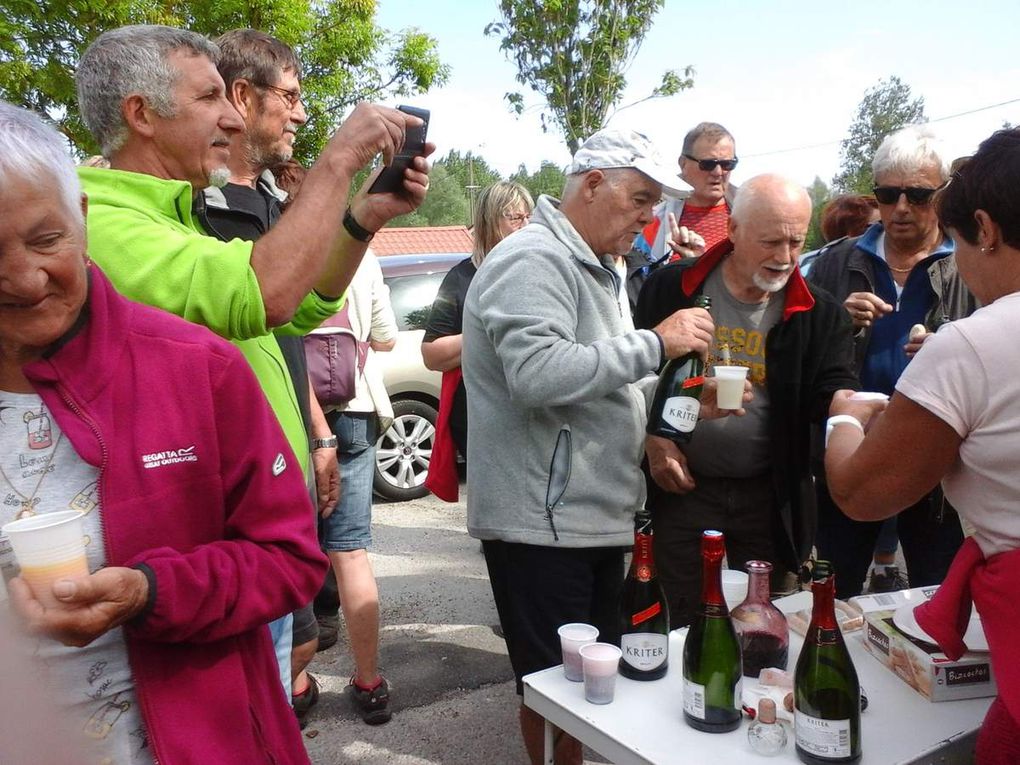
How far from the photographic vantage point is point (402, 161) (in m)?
1.86

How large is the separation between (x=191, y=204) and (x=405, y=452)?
16.9 ft

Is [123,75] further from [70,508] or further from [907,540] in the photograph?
[907,540]

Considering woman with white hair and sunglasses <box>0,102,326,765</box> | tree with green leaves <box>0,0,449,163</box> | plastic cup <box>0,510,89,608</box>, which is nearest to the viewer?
plastic cup <box>0,510,89,608</box>

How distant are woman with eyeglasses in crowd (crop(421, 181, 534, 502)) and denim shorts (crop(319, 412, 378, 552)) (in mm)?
278

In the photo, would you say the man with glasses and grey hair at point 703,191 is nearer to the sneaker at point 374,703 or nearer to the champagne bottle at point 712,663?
the sneaker at point 374,703

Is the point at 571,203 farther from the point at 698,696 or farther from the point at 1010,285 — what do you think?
the point at 698,696

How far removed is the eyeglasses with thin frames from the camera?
2590 mm

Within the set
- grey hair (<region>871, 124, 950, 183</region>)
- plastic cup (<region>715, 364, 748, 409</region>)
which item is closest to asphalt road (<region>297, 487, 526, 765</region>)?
plastic cup (<region>715, 364, 748, 409</region>)

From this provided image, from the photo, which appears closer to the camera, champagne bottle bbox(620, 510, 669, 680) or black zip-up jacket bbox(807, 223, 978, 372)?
champagne bottle bbox(620, 510, 669, 680)

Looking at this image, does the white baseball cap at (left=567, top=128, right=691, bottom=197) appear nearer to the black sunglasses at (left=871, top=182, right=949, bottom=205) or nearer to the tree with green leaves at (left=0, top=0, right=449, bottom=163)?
the black sunglasses at (left=871, top=182, right=949, bottom=205)

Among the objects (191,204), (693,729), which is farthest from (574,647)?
(191,204)

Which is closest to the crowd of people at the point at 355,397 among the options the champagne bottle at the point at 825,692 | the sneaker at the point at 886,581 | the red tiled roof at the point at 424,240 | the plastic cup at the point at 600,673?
the champagne bottle at the point at 825,692

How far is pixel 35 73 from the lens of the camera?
10227 mm

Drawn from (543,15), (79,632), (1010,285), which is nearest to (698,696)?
(1010,285)
